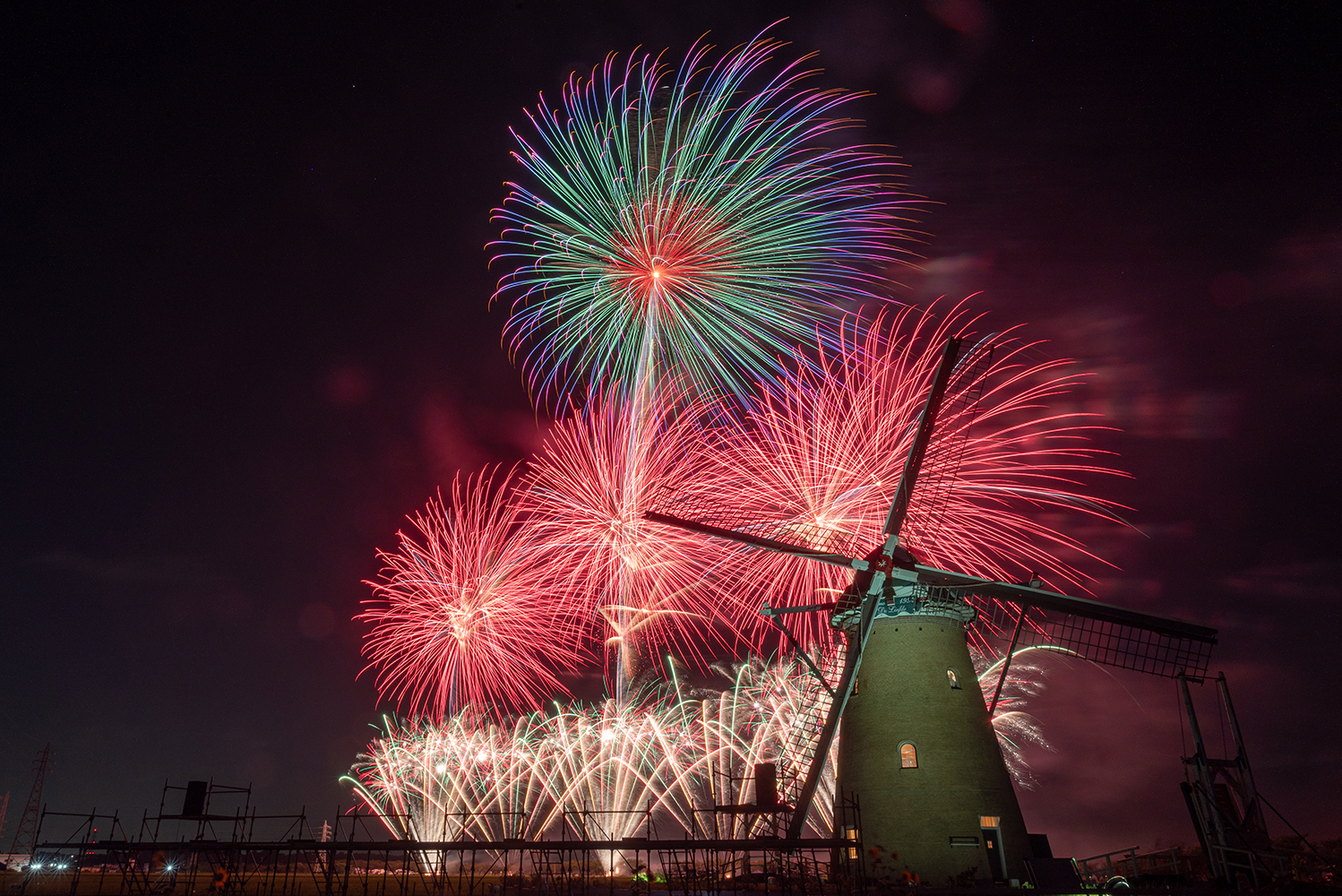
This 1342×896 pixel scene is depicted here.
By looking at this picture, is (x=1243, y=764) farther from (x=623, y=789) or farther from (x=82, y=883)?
(x=82, y=883)

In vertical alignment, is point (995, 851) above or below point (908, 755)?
below

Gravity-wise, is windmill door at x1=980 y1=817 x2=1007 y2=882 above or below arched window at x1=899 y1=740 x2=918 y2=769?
below

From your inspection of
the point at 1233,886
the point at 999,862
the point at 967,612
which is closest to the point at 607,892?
the point at 999,862

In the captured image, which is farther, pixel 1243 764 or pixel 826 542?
pixel 826 542

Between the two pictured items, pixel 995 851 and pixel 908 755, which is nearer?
pixel 995 851

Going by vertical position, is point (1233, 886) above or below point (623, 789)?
below

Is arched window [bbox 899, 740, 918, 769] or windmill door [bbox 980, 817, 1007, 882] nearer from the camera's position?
windmill door [bbox 980, 817, 1007, 882]

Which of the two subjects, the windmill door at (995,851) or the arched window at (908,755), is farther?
the arched window at (908,755)

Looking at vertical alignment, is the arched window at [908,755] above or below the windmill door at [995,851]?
above
